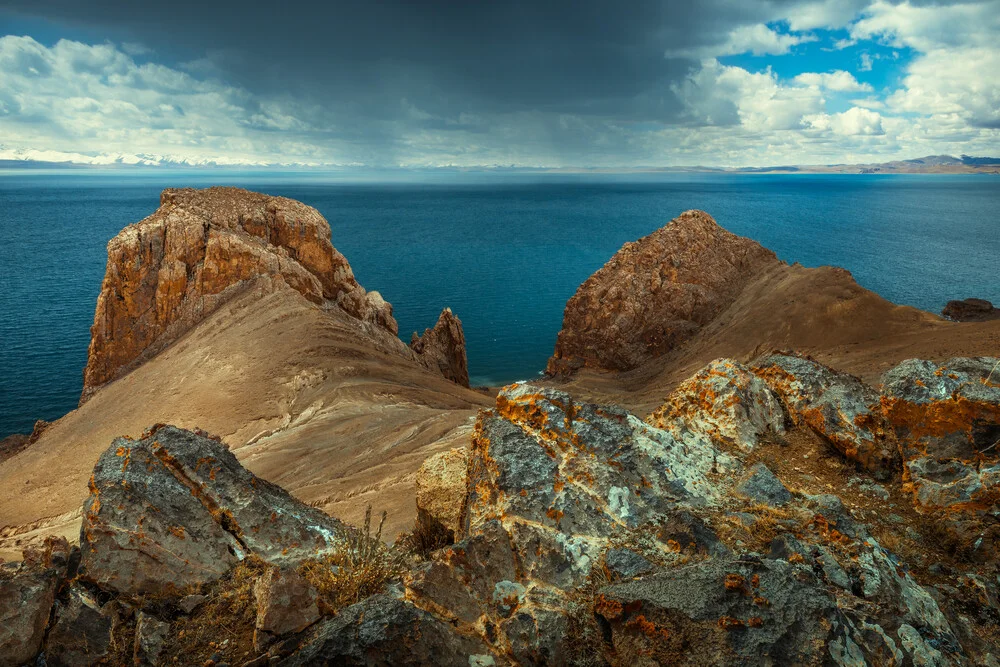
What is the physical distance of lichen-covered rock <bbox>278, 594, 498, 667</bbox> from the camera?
458cm

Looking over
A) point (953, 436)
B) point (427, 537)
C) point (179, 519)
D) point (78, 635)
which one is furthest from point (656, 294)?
point (78, 635)

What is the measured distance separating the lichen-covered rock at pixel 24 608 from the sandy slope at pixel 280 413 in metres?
7.11

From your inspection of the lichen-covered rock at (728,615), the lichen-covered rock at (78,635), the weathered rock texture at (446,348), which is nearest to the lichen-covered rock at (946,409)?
the lichen-covered rock at (728,615)

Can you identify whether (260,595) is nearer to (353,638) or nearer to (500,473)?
(353,638)

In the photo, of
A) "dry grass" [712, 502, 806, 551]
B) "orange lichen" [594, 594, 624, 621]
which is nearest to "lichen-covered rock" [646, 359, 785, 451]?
"dry grass" [712, 502, 806, 551]

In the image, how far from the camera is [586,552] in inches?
233

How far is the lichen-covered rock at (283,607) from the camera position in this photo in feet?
16.6

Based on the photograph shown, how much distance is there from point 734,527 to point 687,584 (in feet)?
5.16

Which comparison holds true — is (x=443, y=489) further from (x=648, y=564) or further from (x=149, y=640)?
(x=149, y=640)

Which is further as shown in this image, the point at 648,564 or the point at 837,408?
the point at 837,408

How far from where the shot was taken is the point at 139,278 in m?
32.8

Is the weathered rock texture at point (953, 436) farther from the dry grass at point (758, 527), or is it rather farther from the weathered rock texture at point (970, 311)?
the weathered rock texture at point (970, 311)

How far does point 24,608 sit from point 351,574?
2768mm

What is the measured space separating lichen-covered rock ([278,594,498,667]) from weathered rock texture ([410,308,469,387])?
36685mm
